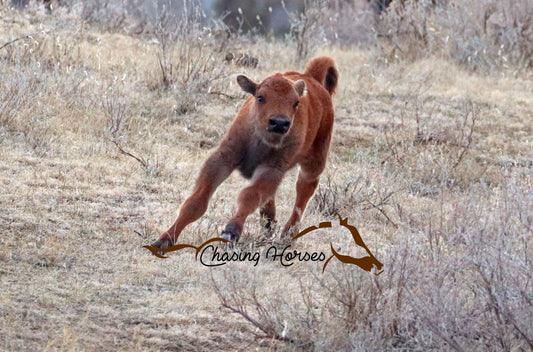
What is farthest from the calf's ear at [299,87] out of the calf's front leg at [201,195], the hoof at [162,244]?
the hoof at [162,244]

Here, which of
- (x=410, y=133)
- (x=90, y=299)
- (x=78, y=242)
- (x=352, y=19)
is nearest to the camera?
(x=90, y=299)

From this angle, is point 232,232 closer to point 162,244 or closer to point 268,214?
point 162,244

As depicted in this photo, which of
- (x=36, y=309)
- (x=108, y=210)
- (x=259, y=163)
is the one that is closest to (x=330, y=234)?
(x=259, y=163)

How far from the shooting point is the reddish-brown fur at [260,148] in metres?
6.57

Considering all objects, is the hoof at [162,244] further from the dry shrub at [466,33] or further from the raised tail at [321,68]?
the dry shrub at [466,33]

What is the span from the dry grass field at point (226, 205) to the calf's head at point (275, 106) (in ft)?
2.97

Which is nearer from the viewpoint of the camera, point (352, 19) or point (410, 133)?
point (410, 133)

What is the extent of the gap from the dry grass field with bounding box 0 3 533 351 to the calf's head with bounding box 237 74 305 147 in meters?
0.90

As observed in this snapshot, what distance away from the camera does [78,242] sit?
6.59m

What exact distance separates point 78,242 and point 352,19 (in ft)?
49.2

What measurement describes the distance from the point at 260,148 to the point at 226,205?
1502 millimetres

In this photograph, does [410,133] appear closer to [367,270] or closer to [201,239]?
[201,239]

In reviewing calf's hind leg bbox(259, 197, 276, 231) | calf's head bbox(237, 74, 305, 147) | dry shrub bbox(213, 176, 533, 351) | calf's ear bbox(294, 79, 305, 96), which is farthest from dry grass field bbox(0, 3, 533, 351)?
calf's ear bbox(294, 79, 305, 96)

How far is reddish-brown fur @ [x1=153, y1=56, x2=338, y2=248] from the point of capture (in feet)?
21.6
